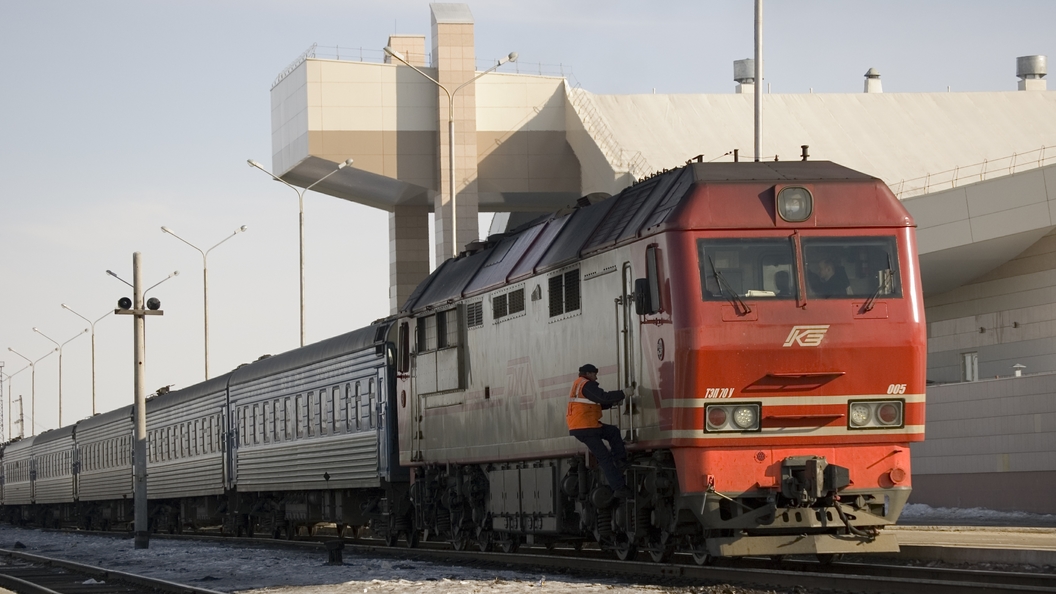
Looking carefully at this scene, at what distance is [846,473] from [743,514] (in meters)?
1.01

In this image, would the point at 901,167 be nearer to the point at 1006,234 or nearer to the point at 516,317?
the point at 1006,234

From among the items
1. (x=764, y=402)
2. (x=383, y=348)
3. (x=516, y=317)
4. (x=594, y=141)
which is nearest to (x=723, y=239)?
(x=764, y=402)

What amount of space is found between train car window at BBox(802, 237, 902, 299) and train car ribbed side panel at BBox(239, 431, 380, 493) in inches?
470

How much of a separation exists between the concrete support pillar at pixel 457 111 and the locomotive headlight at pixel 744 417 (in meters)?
47.4

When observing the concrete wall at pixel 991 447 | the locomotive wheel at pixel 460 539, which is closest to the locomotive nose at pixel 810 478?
the locomotive wheel at pixel 460 539

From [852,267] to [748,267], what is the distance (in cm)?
102

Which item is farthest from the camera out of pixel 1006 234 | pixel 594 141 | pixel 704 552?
pixel 594 141

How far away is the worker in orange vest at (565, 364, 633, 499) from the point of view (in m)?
14.8

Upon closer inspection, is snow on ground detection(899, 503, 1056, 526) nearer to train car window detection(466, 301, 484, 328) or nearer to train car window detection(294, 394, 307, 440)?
train car window detection(466, 301, 484, 328)

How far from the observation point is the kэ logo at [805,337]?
13625mm

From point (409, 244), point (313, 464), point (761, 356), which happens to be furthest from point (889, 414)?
point (409, 244)

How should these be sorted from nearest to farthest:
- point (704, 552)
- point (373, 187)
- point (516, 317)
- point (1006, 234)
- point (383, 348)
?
point (704, 552)
point (516, 317)
point (383, 348)
point (1006, 234)
point (373, 187)

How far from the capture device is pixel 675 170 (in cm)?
1509

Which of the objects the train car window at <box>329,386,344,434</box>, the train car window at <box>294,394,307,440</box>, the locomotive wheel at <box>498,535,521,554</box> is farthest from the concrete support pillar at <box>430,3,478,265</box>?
the locomotive wheel at <box>498,535,521,554</box>
